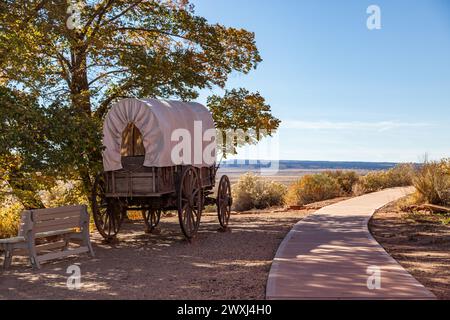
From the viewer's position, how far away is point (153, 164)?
34.4 feet

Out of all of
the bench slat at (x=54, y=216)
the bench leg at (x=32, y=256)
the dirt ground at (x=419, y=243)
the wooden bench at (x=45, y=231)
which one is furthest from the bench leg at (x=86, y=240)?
the dirt ground at (x=419, y=243)

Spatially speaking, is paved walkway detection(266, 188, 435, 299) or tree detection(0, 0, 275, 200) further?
tree detection(0, 0, 275, 200)

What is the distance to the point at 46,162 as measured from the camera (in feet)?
33.9

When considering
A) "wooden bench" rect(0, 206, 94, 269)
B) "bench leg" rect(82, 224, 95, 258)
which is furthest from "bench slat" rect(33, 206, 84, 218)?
"bench leg" rect(82, 224, 95, 258)

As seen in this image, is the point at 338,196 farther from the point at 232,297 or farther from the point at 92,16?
the point at 232,297

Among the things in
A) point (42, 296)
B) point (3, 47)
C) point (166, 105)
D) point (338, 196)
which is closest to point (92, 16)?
point (3, 47)

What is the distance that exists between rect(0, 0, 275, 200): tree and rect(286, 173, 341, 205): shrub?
7390 millimetres

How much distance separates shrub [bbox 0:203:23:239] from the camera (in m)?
13.9

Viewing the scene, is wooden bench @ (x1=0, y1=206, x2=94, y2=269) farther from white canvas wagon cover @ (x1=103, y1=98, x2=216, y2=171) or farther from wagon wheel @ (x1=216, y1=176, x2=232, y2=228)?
wagon wheel @ (x1=216, y1=176, x2=232, y2=228)

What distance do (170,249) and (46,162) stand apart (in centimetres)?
296

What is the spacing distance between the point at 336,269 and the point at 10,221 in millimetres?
9905
